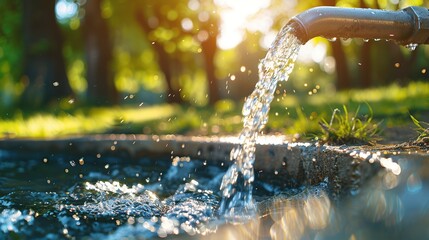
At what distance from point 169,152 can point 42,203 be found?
168 centimetres

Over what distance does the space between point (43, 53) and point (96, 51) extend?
3435mm

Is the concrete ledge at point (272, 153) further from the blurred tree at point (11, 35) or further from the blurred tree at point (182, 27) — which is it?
the blurred tree at point (11, 35)

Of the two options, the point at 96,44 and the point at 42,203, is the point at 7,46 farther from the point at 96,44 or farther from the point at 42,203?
the point at 42,203

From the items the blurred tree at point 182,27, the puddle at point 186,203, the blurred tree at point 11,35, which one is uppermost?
the blurred tree at point 11,35

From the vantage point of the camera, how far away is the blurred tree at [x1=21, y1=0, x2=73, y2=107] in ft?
46.1

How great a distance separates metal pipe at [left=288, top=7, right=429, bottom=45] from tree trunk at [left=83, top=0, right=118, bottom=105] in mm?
13705

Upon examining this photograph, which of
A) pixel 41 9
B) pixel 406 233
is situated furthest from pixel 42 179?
pixel 41 9

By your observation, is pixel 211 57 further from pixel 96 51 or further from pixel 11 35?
pixel 11 35

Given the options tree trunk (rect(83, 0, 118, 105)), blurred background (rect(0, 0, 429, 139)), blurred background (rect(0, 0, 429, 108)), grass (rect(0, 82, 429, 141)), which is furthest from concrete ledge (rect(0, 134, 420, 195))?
tree trunk (rect(83, 0, 118, 105))

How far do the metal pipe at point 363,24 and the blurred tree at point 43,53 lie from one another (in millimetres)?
10860

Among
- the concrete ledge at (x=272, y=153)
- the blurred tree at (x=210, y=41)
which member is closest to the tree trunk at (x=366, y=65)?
the blurred tree at (x=210, y=41)

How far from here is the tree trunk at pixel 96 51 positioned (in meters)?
17.2

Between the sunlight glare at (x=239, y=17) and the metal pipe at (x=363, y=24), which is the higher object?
the sunlight glare at (x=239, y=17)

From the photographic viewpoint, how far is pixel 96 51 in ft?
57.7
